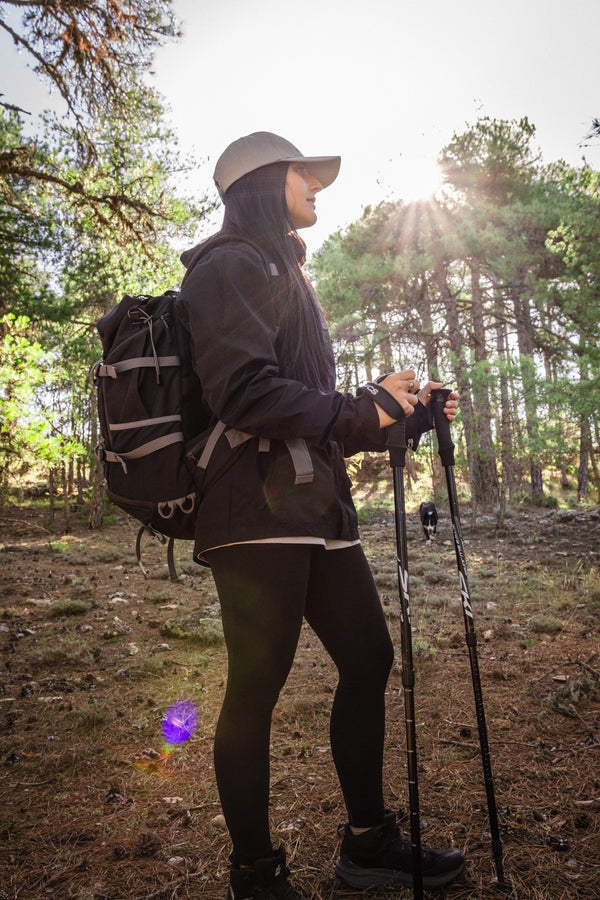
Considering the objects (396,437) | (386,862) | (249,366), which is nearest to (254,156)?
(249,366)

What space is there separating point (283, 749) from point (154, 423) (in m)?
2.25

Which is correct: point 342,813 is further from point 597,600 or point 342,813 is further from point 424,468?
point 424,468

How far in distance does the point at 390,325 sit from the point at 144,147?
7627 millimetres

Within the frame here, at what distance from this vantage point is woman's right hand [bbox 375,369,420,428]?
5.26ft

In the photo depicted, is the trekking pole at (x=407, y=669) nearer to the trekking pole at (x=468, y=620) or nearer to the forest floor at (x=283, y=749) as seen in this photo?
the trekking pole at (x=468, y=620)

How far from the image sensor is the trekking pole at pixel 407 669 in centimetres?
154

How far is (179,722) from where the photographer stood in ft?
11.0

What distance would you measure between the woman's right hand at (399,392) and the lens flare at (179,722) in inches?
98.2

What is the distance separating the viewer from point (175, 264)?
351 inches

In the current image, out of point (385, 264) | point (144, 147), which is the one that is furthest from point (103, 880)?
point (385, 264)

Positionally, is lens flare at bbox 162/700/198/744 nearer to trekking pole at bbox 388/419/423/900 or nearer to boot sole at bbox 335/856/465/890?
boot sole at bbox 335/856/465/890

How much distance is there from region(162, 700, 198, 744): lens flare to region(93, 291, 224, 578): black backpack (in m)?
2.06

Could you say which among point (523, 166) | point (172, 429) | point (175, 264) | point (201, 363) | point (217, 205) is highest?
point (523, 166)

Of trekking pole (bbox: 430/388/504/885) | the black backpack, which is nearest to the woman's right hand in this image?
trekking pole (bbox: 430/388/504/885)
